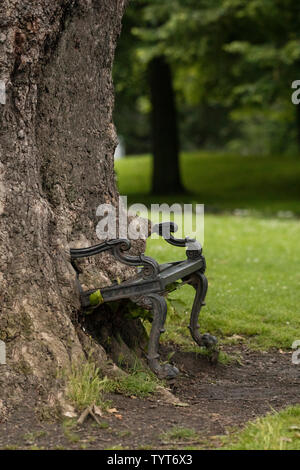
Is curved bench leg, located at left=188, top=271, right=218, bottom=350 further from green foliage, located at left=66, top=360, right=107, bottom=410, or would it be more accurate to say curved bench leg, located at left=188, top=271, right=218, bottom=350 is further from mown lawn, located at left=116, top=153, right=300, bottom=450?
green foliage, located at left=66, top=360, right=107, bottom=410

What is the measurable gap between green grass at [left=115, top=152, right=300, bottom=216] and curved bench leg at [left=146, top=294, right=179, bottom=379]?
1534 cm

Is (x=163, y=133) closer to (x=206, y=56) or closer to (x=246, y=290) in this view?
(x=206, y=56)

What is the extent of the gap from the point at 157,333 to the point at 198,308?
0.99m


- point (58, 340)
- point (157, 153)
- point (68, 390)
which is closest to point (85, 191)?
point (58, 340)

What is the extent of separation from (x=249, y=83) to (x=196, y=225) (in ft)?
30.0

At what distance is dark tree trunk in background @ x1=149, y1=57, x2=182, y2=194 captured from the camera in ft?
82.4

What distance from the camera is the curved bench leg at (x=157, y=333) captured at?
536 centimetres

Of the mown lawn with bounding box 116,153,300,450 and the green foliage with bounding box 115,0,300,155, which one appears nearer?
the mown lawn with bounding box 116,153,300,450

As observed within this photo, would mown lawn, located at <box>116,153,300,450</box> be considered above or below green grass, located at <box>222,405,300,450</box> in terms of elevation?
above

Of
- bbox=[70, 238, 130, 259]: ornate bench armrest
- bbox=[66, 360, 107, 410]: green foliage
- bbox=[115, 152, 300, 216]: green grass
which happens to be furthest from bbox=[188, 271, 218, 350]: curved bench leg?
bbox=[115, 152, 300, 216]: green grass

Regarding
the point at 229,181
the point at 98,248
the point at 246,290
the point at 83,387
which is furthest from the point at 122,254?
the point at 229,181

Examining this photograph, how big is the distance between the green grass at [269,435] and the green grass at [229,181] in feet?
52.4

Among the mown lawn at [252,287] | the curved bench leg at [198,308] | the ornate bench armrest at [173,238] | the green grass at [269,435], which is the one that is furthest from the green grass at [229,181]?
the green grass at [269,435]

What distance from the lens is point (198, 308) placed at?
6328 mm
